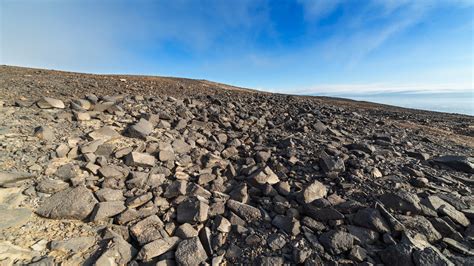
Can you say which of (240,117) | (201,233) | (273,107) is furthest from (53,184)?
(273,107)

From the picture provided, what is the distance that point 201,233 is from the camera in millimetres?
3541

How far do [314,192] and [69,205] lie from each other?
154 inches

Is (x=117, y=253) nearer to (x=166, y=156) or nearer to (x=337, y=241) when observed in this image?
(x=166, y=156)

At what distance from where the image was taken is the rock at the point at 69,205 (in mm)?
3410

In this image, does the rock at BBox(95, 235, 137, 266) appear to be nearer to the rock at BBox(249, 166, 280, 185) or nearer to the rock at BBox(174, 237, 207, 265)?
the rock at BBox(174, 237, 207, 265)

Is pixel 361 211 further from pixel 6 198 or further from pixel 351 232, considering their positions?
pixel 6 198

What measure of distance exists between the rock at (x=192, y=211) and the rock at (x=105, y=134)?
249cm

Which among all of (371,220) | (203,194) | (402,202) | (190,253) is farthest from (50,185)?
(402,202)

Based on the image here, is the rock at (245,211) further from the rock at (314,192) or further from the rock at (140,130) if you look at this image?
the rock at (140,130)

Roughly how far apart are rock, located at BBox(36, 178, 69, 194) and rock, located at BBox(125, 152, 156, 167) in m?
1.08

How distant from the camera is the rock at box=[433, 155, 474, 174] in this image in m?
5.55

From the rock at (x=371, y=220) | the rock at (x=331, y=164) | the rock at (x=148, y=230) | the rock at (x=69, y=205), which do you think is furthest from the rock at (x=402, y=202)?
the rock at (x=69, y=205)

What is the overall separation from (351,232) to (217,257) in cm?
196

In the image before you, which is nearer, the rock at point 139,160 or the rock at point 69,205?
the rock at point 69,205
